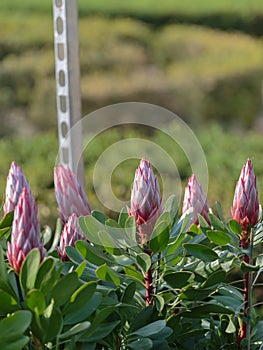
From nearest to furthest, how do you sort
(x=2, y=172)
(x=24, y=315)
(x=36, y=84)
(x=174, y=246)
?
(x=24, y=315), (x=174, y=246), (x=2, y=172), (x=36, y=84)

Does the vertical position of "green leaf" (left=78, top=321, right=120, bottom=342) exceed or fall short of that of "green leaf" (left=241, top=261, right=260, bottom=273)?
it falls short

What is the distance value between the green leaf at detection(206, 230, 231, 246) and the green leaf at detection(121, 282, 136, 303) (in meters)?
0.12

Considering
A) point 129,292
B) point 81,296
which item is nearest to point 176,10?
point 129,292

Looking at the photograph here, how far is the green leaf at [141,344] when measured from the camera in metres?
0.89

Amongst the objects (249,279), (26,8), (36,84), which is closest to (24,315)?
(249,279)

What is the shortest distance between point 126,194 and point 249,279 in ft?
12.2

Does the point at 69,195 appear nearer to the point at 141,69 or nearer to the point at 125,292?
the point at 125,292

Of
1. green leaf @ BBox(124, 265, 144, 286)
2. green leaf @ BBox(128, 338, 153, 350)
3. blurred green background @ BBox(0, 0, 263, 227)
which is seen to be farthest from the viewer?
blurred green background @ BBox(0, 0, 263, 227)

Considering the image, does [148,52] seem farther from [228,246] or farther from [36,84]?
[228,246]

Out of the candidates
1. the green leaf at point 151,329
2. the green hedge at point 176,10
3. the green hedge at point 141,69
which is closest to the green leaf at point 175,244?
the green leaf at point 151,329

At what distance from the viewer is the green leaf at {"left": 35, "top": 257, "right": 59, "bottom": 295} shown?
80 centimetres

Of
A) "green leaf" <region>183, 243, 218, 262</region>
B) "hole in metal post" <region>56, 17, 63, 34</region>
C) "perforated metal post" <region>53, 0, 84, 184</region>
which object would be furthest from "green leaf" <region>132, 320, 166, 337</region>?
"hole in metal post" <region>56, 17, 63, 34</region>

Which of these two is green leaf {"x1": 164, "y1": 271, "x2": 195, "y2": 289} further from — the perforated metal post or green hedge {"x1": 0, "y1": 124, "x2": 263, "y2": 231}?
green hedge {"x1": 0, "y1": 124, "x2": 263, "y2": 231}

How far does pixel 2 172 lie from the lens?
6.17 m
